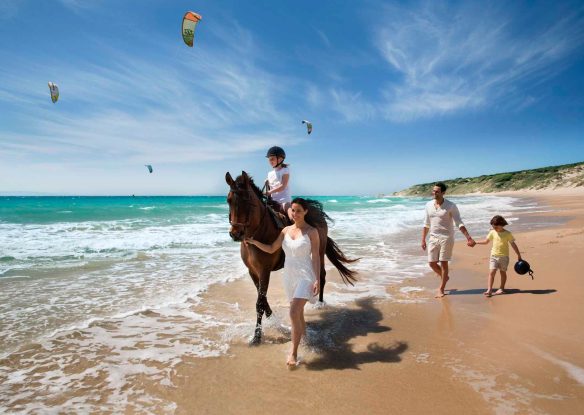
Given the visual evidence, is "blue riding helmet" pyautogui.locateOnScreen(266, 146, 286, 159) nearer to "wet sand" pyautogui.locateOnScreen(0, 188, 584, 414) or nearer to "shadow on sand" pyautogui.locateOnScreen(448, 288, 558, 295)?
"wet sand" pyautogui.locateOnScreen(0, 188, 584, 414)

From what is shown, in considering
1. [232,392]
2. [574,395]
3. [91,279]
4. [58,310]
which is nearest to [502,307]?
[574,395]

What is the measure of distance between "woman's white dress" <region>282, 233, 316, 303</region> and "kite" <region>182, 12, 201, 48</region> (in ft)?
21.9

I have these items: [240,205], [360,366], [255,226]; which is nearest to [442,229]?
[360,366]

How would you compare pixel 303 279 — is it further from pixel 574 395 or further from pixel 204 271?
pixel 204 271

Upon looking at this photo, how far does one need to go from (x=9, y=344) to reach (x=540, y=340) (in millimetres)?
6813

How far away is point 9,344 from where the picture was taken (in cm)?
445

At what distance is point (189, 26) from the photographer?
27.7 feet

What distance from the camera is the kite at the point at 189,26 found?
824 cm

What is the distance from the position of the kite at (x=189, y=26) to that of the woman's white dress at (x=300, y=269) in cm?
667

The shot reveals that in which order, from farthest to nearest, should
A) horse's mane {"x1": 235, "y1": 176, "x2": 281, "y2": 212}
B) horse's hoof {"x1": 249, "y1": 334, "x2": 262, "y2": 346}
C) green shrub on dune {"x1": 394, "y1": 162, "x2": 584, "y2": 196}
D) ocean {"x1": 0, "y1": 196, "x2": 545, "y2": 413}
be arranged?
green shrub on dune {"x1": 394, "y1": 162, "x2": 584, "y2": 196}, horse's hoof {"x1": 249, "y1": 334, "x2": 262, "y2": 346}, horse's mane {"x1": 235, "y1": 176, "x2": 281, "y2": 212}, ocean {"x1": 0, "y1": 196, "x2": 545, "y2": 413}

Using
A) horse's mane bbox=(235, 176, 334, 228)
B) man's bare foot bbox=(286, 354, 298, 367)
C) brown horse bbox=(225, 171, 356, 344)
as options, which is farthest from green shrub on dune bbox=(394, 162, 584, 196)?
man's bare foot bbox=(286, 354, 298, 367)

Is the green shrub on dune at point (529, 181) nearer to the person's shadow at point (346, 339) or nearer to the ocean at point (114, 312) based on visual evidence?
the ocean at point (114, 312)

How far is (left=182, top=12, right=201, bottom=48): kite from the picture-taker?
824 cm

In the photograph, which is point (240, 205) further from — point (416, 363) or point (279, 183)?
point (416, 363)
